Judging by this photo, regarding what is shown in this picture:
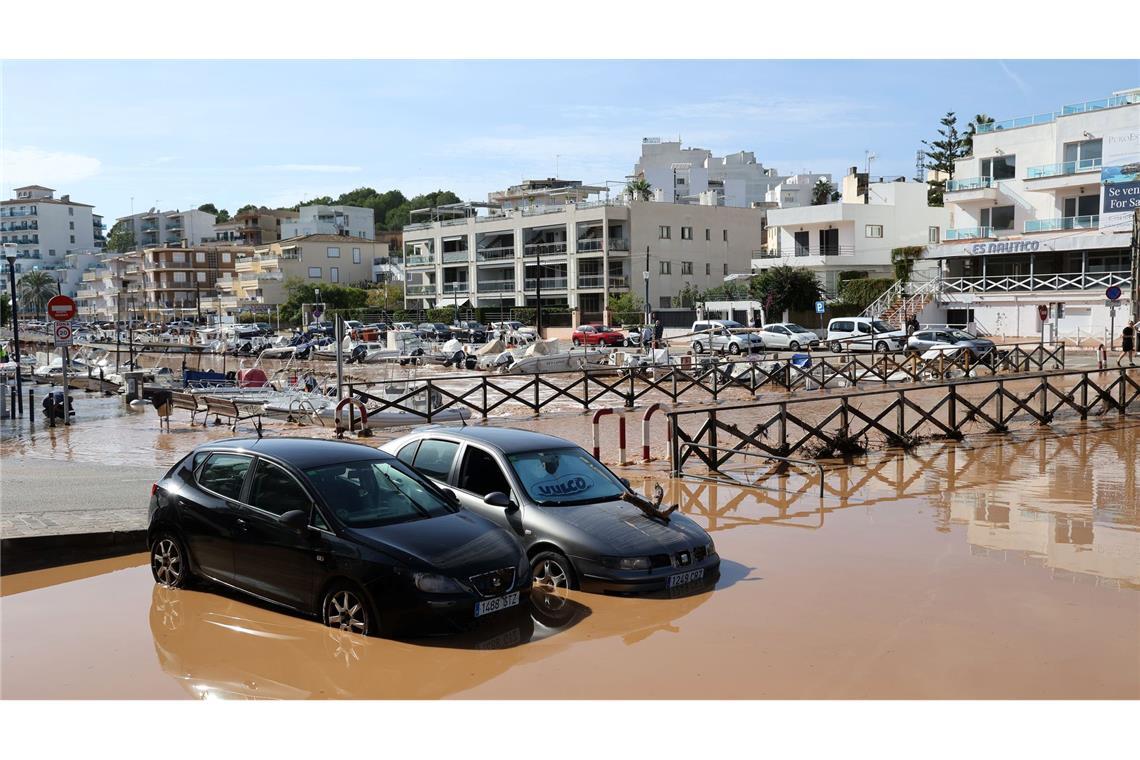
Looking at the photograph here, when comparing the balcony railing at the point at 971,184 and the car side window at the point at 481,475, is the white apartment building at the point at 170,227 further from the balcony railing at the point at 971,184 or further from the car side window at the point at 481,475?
the car side window at the point at 481,475

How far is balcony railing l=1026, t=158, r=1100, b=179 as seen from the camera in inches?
2012

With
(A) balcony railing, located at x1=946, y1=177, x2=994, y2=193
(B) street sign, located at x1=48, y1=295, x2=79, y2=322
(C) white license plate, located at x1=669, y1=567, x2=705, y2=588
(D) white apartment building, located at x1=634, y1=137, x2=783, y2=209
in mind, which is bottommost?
(C) white license plate, located at x1=669, y1=567, x2=705, y2=588

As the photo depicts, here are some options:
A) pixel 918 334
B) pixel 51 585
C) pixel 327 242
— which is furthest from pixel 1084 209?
pixel 327 242

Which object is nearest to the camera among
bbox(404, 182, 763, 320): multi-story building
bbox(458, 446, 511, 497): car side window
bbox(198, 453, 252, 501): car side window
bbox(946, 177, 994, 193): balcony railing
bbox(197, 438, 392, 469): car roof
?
bbox(197, 438, 392, 469): car roof

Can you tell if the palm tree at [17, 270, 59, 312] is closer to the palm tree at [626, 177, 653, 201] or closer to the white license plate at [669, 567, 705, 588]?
the palm tree at [626, 177, 653, 201]

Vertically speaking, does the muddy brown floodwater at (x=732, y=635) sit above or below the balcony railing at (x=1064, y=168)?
below

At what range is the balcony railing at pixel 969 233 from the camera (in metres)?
55.9

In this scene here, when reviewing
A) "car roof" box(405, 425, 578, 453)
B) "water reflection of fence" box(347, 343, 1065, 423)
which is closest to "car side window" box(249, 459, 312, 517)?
"car roof" box(405, 425, 578, 453)

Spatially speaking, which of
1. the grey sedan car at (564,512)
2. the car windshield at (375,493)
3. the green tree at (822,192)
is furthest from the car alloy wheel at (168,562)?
the green tree at (822,192)

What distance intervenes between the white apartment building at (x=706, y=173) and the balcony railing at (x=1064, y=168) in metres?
55.0

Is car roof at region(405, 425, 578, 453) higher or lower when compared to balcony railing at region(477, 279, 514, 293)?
lower

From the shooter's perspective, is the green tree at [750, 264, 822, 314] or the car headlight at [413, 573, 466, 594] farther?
the green tree at [750, 264, 822, 314]

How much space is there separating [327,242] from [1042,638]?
109 metres

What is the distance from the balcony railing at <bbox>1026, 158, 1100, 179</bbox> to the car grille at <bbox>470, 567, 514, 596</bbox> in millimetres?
52846
